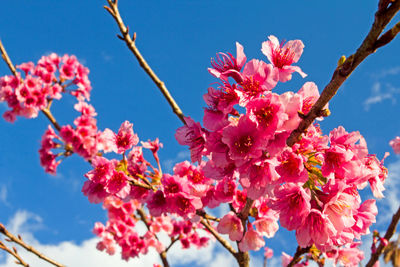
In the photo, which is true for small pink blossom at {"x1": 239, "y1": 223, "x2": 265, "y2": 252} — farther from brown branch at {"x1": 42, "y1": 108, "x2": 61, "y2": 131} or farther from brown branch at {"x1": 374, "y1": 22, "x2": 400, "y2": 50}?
brown branch at {"x1": 42, "y1": 108, "x2": 61, "y2": 131}

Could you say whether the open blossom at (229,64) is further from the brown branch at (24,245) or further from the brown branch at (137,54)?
the brown branch at (24,245)

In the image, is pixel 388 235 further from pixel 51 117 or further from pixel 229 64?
pixel 51 117

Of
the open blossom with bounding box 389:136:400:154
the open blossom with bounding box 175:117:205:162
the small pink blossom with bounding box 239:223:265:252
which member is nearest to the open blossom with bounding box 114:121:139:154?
the open blossom with bounding box 175:117:205:162

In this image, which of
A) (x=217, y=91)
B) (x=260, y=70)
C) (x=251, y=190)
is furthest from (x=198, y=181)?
(x=260, y=70)

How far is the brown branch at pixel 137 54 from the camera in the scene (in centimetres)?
207

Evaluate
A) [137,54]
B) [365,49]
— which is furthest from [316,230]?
[137,54]

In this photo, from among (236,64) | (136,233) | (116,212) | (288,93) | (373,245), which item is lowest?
(373,245)

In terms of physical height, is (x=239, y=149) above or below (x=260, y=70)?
below

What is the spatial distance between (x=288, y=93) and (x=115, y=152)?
171 centimetres

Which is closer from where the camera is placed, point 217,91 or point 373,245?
point 217,91

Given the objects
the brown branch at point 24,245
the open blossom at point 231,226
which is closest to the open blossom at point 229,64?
the open blossom at point 231,226

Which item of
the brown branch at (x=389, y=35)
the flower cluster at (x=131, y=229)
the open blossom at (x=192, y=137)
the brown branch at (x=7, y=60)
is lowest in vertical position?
the brown branch at (x=389, y=35)

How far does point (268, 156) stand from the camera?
1.61 m

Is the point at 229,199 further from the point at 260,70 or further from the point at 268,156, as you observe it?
the point at 260,70
